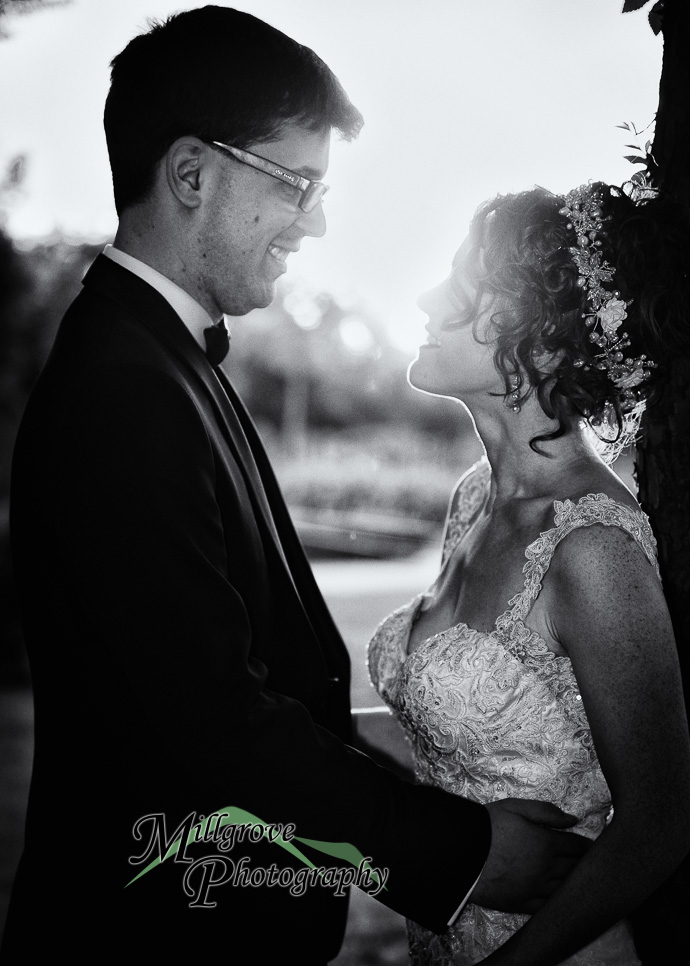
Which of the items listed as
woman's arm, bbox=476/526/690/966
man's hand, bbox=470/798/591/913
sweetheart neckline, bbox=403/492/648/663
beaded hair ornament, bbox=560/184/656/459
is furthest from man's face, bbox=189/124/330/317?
man's hand, bbox=470/798/591/913

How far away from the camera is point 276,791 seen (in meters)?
1.63

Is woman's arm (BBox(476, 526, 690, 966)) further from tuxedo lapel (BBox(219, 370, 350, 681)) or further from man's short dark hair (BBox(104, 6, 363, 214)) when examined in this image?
man's short dark hair (BBox(104, 6, 363, 214))

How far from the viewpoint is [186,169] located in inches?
74.9

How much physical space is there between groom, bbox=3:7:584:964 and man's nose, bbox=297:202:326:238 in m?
0.02

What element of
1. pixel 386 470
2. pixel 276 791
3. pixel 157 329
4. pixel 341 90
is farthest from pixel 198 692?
pixel 386 470

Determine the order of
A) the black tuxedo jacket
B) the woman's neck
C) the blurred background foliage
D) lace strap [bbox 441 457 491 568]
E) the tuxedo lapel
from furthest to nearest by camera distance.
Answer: the blurred background foliage
lace strap [bbox 441 457 491 568]
the woman's neck
the tuxedo lapel
the black tuxedo jacket

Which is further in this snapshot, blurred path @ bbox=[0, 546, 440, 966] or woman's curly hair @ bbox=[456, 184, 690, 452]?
blurred path @ bbox=[0, 546, 440, 966]

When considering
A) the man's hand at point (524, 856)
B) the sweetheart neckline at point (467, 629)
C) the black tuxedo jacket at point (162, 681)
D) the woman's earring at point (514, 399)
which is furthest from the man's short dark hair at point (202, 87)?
the man's hand at point (524, 856)

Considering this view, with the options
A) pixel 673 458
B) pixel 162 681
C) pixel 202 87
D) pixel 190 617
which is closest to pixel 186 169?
pixel 202 87

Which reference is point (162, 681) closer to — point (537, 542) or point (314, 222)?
point (537, 542)

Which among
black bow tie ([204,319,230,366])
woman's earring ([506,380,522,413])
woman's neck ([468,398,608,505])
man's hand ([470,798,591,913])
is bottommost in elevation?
man's hand ([470,798,591,913])

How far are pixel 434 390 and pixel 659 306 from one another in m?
0.66

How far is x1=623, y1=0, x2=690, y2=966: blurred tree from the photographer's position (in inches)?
86.6

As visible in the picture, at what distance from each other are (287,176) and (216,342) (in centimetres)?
43
